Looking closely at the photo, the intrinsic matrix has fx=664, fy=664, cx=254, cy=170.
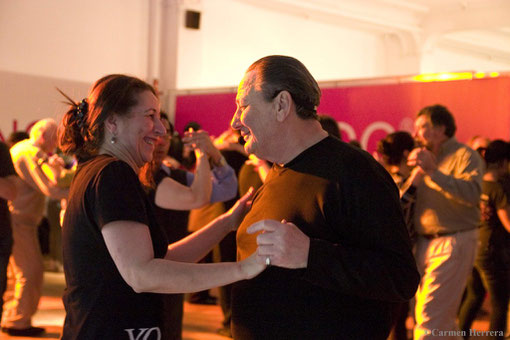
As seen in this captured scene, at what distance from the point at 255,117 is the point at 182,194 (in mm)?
1378

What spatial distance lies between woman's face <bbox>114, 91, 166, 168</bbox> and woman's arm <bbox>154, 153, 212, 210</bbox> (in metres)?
1.17

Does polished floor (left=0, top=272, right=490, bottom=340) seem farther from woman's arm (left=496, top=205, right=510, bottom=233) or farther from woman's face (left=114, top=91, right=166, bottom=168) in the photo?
woman's face (left=114, top=91, right=166, bottom=168)

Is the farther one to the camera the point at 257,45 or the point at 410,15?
the point at 410,15

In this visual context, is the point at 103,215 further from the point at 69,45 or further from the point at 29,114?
the point at 69,45

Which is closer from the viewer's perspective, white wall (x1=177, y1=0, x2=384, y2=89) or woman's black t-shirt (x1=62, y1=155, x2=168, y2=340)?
woman's black t-shirt (x1=62, y1=155, x2=168, y2=340)

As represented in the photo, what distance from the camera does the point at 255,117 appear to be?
1.69 meters

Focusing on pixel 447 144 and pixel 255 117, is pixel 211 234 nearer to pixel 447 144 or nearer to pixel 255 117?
pixel 255 117

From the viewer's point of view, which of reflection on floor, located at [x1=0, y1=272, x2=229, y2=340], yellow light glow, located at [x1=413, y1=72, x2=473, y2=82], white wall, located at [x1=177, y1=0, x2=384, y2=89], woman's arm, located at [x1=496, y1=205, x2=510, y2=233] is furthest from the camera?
white wall, located at [x1=177, y1=0, x2=384, y2=89]

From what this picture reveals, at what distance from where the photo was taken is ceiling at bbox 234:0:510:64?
37.9 ft

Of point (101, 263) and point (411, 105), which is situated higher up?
point (411, 105)

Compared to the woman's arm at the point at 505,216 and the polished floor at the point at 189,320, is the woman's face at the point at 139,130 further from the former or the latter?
the polished floor at the point at 189,320

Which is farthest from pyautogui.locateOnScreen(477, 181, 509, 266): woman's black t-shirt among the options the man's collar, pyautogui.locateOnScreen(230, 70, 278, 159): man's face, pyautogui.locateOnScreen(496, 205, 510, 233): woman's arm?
pyautogui.locateOnScreen(230, 70, 278, 159): man's face

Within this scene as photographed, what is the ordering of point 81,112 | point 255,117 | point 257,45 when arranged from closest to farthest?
point 255,117 < point 81,112 < point 257,45

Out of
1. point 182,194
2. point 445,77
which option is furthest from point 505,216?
point 182,194
